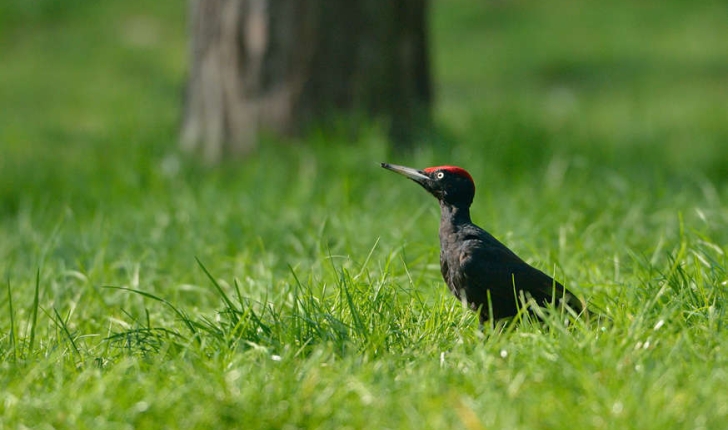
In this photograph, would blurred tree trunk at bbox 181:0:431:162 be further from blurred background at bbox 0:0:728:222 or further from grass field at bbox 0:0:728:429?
grass field at bbox 0:0:728:429

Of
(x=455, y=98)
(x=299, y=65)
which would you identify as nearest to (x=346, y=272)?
(x=299, y=65)

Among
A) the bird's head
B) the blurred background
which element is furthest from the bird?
the blurred background

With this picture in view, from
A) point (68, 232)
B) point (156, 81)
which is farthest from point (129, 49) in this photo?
point (68, 232)

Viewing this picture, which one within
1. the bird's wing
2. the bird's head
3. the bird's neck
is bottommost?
the bird's wing

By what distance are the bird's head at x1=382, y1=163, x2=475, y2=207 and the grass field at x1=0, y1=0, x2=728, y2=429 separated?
0.33m

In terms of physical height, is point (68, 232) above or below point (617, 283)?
below

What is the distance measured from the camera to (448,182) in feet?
11.0

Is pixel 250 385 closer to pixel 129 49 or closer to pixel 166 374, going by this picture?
pixel 166 374

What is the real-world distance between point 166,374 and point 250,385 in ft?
1.02

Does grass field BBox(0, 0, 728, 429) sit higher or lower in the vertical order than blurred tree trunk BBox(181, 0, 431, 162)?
lower

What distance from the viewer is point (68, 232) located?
495 cm

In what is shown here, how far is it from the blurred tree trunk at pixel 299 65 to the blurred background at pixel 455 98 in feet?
0.31

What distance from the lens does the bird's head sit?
3.35 m

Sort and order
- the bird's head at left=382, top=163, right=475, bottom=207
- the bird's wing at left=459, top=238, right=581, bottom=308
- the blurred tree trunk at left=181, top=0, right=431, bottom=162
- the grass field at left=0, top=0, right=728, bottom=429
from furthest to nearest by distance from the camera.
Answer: the blurred tree trunk at left=181, top=0, right=431, bottom=162 → the bird's head at left=382, top=163, right=475, bottom=207 → the bird's wing at left=459, top=238, right=581, bottom=308 → the grass field at left=0, top=0, right=728, bottom=429
